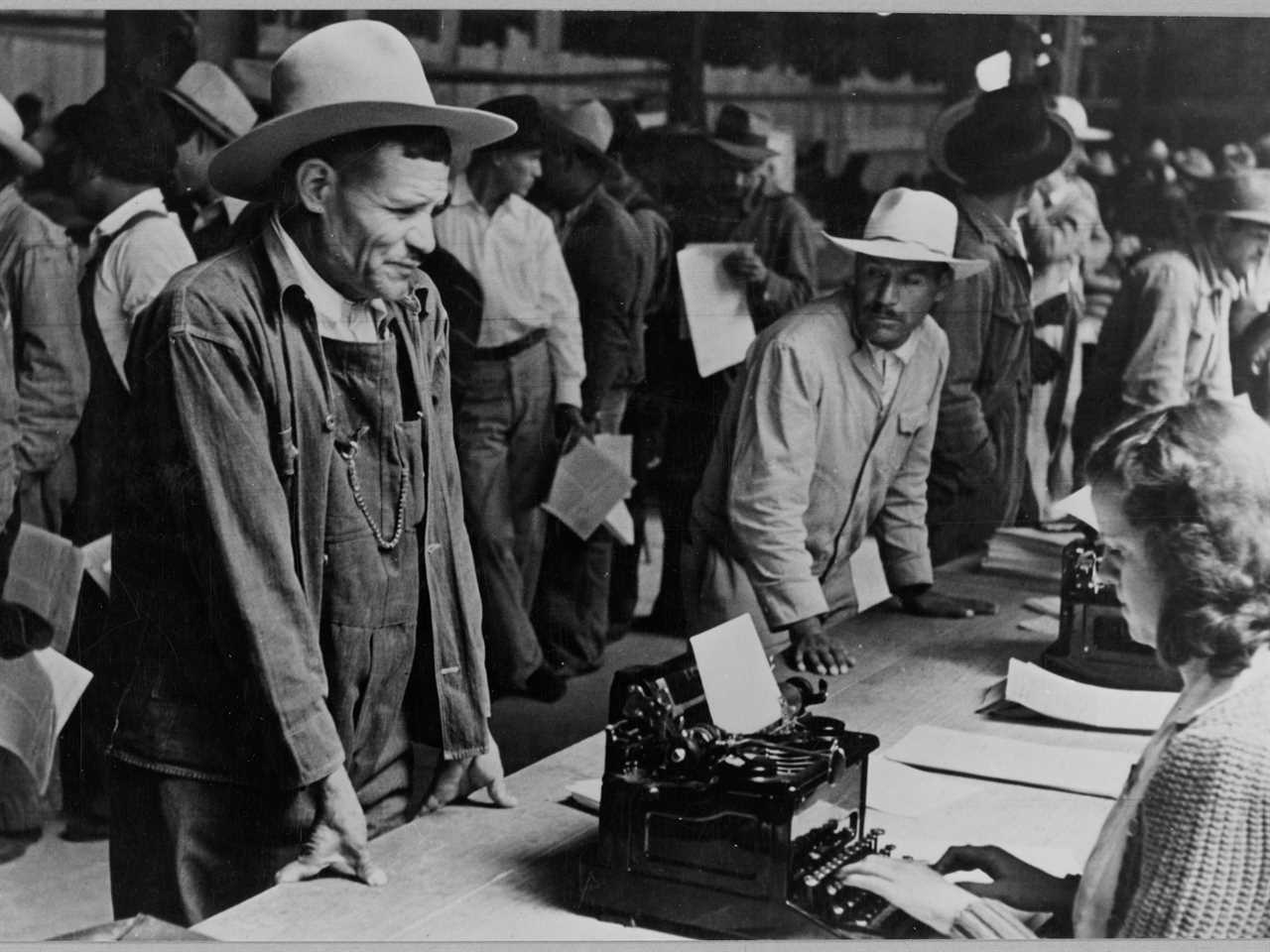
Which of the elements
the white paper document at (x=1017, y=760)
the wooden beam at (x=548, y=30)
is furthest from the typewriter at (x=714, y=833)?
→ the wooden beam at (x=548, y=30)

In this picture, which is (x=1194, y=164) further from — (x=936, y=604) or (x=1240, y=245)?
(x=936, y=604)

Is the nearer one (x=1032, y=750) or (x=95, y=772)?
(x=95, y=772)

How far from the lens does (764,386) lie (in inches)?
124

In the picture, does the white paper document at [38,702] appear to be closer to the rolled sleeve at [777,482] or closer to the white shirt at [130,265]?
the white shirt at [130,265]

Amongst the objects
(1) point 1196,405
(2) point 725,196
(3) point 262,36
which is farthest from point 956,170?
(3) point 262,36

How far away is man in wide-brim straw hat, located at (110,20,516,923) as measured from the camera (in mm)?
2713

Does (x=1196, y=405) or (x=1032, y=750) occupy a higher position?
(x=1196, y=405)

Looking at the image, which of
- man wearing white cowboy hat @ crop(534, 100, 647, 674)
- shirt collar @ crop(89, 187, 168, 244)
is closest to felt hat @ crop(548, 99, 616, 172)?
man wearing white cowboy hat @ crop(534, 100, 647, 674)

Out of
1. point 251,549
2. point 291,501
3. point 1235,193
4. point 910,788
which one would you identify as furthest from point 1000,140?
point 251,549

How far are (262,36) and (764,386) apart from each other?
1.19m

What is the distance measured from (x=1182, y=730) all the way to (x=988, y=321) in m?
0.91

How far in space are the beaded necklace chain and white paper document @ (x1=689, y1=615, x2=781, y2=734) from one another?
25.1 inches

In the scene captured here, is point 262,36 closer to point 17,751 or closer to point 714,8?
point 714,8

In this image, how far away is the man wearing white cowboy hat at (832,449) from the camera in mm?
3129
